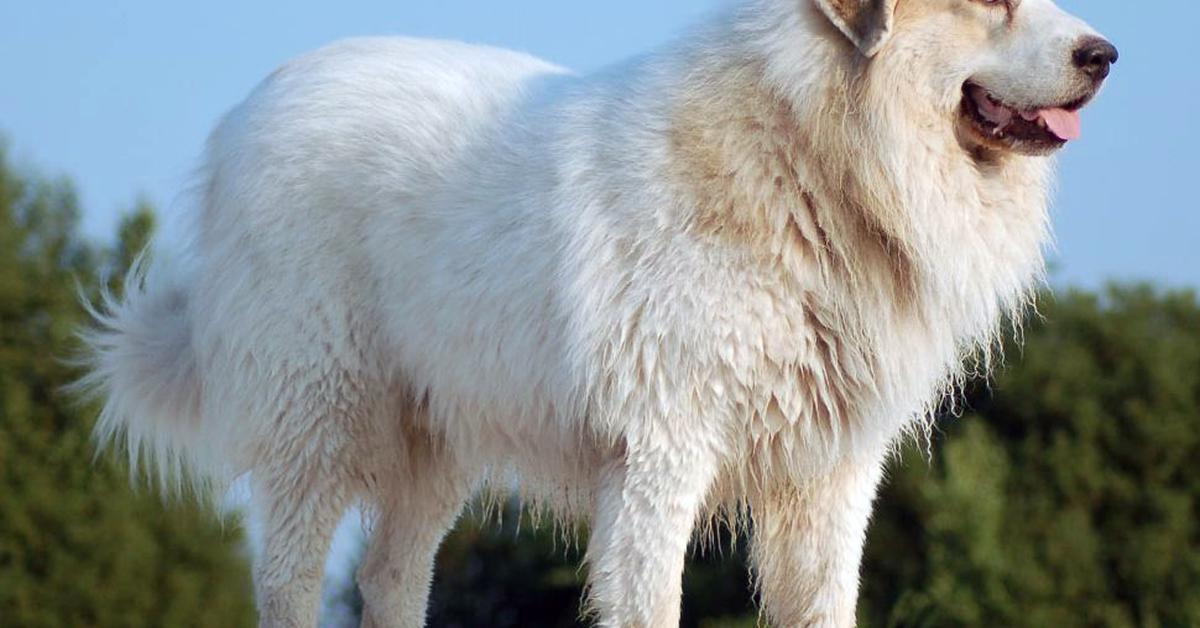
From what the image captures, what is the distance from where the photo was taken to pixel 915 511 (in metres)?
15.6

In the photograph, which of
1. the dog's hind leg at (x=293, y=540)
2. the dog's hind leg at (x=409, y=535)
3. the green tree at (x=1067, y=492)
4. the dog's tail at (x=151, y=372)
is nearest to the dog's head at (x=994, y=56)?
the dog's hind leg at (x=409, y=535)

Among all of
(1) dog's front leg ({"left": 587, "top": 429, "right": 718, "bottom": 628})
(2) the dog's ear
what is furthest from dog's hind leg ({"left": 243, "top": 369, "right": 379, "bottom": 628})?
(2) the dog's ear

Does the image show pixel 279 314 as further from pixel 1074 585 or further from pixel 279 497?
pixel 1074 585

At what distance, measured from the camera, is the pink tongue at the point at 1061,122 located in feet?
13.5

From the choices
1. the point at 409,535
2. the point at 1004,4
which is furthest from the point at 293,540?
the point at 1004,4

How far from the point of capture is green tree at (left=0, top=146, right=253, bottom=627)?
45.8 feet

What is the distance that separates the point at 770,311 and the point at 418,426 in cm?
155

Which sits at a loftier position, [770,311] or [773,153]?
[773,153]

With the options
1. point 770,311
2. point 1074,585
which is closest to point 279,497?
point 770,311

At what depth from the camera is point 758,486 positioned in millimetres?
4512

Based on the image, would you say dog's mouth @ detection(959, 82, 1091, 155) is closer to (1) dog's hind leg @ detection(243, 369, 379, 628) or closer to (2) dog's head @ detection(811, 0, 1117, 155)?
(2) dog's head @ detection(811, 0, 1117, 155)

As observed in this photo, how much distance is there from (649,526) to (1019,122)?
1.45 metres

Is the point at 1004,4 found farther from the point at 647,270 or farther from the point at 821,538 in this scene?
the point at 821,538

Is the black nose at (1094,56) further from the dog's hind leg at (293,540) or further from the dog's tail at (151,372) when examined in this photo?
the dog's tail at (151,372)
